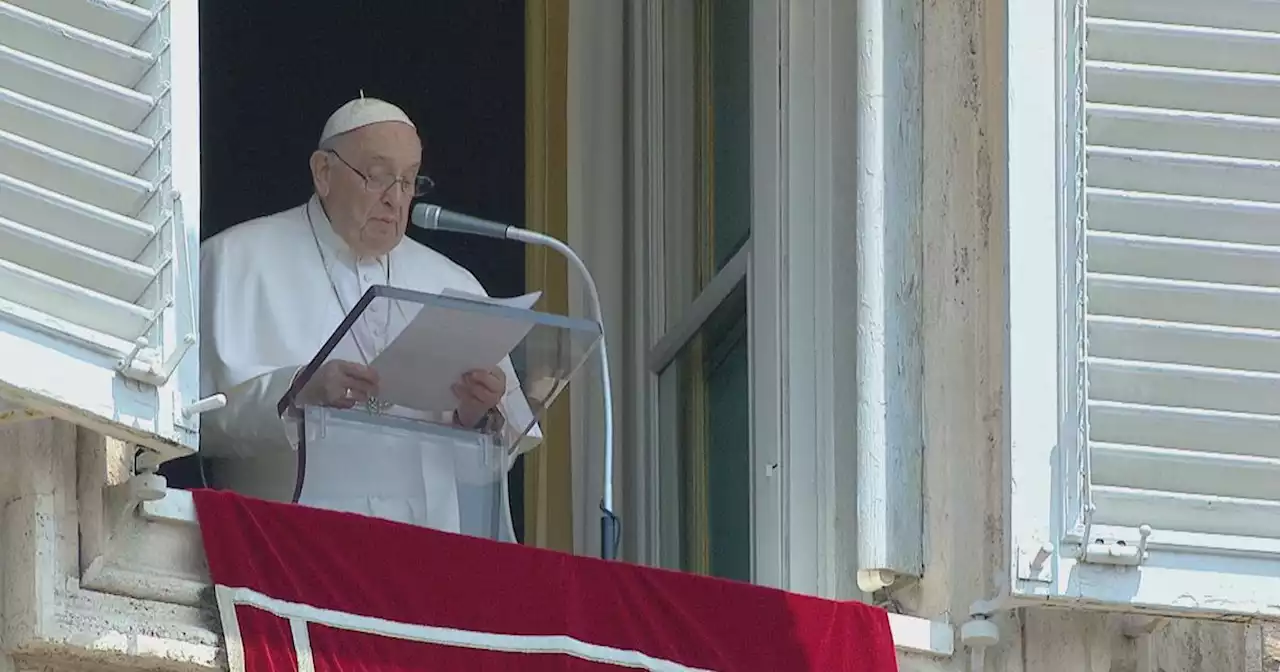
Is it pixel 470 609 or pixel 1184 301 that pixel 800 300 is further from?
pixel 470 609

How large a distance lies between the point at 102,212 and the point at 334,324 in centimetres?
136

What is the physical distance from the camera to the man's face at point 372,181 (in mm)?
6652

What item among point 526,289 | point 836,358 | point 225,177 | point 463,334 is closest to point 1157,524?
point 836,358

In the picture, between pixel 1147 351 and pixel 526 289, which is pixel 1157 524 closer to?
pixel 1147 351

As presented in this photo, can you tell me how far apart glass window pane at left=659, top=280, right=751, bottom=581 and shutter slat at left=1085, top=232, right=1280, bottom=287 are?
88 cm

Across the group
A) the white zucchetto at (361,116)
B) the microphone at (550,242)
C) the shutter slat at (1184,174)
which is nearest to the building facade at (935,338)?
the shutter slat at (1184,174)

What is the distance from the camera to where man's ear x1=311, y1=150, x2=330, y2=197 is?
6.73 metres

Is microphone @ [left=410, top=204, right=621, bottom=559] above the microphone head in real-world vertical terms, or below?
below

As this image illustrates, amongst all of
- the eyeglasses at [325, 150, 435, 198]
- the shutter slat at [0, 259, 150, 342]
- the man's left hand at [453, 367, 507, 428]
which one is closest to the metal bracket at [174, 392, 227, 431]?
the shutter slat at [0, 259, 150, 342]

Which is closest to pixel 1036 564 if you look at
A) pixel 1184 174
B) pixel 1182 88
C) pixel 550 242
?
pixel 1184 174

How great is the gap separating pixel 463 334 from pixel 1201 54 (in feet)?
3.93

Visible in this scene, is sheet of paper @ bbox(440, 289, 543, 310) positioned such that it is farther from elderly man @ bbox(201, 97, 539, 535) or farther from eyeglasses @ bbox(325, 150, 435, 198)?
eyeglasses @ bbox(325, 150, 435, 198)

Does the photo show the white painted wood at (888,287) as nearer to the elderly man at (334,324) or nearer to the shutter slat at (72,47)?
the elderly man at (334,324)

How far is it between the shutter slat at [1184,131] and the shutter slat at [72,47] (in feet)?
4.75
